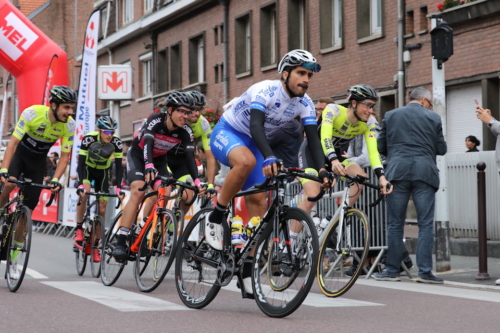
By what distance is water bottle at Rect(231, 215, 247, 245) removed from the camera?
743cm

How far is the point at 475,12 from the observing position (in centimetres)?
1822

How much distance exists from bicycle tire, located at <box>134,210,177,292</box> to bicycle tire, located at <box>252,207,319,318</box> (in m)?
2.04

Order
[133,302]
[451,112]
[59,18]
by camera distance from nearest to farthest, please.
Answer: [133,302] < [451,112] < [59,18]

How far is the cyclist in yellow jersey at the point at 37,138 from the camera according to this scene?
1013cm

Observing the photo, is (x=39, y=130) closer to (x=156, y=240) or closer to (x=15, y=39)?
(x=156, y=240)

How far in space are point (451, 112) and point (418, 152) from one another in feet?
34.0

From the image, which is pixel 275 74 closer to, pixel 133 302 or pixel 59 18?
pixel 133 302

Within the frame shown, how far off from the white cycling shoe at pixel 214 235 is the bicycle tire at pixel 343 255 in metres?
1.04

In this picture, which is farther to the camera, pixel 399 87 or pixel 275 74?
pixel 275 74

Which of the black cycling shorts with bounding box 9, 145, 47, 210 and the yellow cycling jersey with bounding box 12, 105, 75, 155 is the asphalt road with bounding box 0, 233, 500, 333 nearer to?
the black cycling shorts with bounding box 9, 145, 47, 210

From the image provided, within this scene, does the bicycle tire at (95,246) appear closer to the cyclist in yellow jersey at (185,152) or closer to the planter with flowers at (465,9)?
the cyclist in yellow jersey at (185,152)

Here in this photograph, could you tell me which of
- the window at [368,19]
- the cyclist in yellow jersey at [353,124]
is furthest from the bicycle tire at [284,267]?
the window at [368,19]

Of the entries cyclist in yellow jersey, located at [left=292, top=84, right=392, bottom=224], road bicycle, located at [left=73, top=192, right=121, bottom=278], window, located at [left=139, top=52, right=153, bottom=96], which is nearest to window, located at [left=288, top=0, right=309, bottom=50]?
window, located at [left=139, top=52, right=153, bottom=96]

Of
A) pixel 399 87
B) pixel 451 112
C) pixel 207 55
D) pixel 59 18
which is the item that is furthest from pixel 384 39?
pixel 59 18
